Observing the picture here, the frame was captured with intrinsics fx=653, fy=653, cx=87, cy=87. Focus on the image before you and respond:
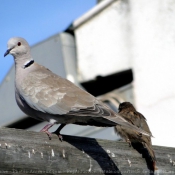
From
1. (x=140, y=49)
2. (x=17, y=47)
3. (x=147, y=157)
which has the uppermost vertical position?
(x=140, y=49)

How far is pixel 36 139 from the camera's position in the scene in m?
3.40

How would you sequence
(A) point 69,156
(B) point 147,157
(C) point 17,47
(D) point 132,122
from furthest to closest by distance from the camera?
(D) point 132,122 → (C) point 17,47 → (B) point 147,157 → (A) point 69,156

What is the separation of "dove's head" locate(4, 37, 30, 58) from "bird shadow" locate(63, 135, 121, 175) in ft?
6.24

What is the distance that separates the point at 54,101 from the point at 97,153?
1263 mm

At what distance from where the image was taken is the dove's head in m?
5.34

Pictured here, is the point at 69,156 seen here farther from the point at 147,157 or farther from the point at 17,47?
the point at 17,47

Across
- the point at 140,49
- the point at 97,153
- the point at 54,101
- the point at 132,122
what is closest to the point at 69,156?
the point at 97,153

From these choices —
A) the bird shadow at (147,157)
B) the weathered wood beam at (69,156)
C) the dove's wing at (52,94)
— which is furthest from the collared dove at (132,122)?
the weathered wood beam at (69,156)

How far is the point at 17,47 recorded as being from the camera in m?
5.39

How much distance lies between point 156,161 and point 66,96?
1.25m

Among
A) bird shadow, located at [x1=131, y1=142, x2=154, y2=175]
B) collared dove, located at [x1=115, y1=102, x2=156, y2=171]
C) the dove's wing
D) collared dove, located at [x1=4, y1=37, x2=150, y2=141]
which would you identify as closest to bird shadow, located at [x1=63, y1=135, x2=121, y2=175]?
bird shadow, located at [x1=131, y1=142, x2=154, y2=175]

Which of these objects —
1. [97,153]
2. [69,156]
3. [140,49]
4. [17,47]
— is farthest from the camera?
[140,49]

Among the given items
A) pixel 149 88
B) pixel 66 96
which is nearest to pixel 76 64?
pixel 149 88

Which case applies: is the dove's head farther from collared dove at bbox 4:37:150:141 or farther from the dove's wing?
the dove's wing
